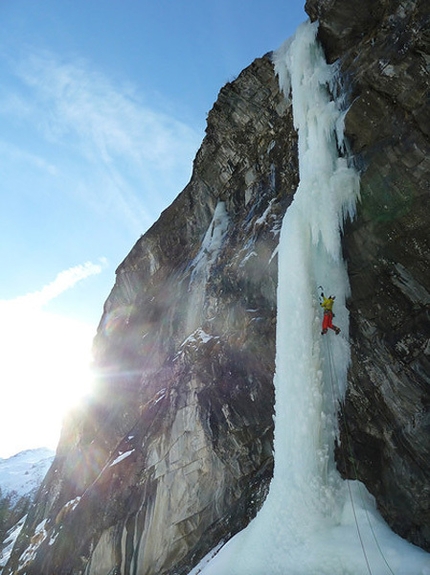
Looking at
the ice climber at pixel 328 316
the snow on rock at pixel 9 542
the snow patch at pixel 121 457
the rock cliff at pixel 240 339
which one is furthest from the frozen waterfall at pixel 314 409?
the snow on rock at pixel 9 542

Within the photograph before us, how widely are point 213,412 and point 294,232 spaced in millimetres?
6796

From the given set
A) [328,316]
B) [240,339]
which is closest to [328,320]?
[328,316]

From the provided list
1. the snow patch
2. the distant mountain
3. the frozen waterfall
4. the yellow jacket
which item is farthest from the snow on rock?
the yellow jacket

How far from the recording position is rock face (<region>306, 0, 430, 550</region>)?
8.88 m

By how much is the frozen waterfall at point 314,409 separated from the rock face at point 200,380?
89.4 inches

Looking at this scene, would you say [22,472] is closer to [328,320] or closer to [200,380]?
[200,380]

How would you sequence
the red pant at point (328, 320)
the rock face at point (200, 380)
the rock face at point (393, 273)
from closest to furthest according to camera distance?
the rock face at point (393, 273), the red pant at point (328, 320), the rock face at point (200, 380)

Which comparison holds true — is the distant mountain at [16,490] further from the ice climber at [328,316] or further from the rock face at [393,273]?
the ice climber at [328,316]

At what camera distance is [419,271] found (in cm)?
909

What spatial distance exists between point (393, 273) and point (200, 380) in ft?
26.2

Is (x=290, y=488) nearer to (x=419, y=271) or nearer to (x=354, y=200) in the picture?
(x=419, y=271)

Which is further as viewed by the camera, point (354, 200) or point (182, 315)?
point (182, 315)

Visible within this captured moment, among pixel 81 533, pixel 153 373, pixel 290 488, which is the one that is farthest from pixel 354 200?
pixel 81 533

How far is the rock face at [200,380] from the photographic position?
13.5 meters
